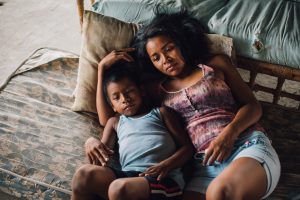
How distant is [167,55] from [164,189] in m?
0.54

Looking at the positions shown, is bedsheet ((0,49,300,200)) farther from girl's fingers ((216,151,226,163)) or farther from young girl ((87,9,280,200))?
girl's fingers ((216,151,226,163))

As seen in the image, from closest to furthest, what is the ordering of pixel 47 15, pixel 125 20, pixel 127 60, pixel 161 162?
1. pixel 161 162
2. pixel 127 60
3. pixel 125 20
4. pixel 47 15

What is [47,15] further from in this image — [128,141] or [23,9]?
[128,141]

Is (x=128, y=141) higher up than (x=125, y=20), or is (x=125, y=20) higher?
(x=125, y=20)

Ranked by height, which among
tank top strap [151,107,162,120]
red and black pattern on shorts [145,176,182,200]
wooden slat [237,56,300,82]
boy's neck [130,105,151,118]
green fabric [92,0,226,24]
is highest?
green fabric [92,0,226,24]

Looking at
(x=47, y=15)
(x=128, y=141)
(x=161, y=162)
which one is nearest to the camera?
(x=161, y=162)

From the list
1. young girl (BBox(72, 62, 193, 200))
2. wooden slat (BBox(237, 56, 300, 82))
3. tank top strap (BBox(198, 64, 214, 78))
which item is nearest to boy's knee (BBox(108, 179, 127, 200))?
young girl (BBox(72, 62, 193, 200))

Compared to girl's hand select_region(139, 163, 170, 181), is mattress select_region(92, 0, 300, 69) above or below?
above

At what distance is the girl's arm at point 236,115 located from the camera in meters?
1.31

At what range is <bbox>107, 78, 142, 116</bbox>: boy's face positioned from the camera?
4.81ft

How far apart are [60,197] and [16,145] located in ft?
1.16

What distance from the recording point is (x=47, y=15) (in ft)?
10.6

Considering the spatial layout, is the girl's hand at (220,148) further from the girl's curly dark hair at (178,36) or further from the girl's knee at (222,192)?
the girl's curly dark hair at (178,36)

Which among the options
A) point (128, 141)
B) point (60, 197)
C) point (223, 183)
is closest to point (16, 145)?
point (60, 197)
